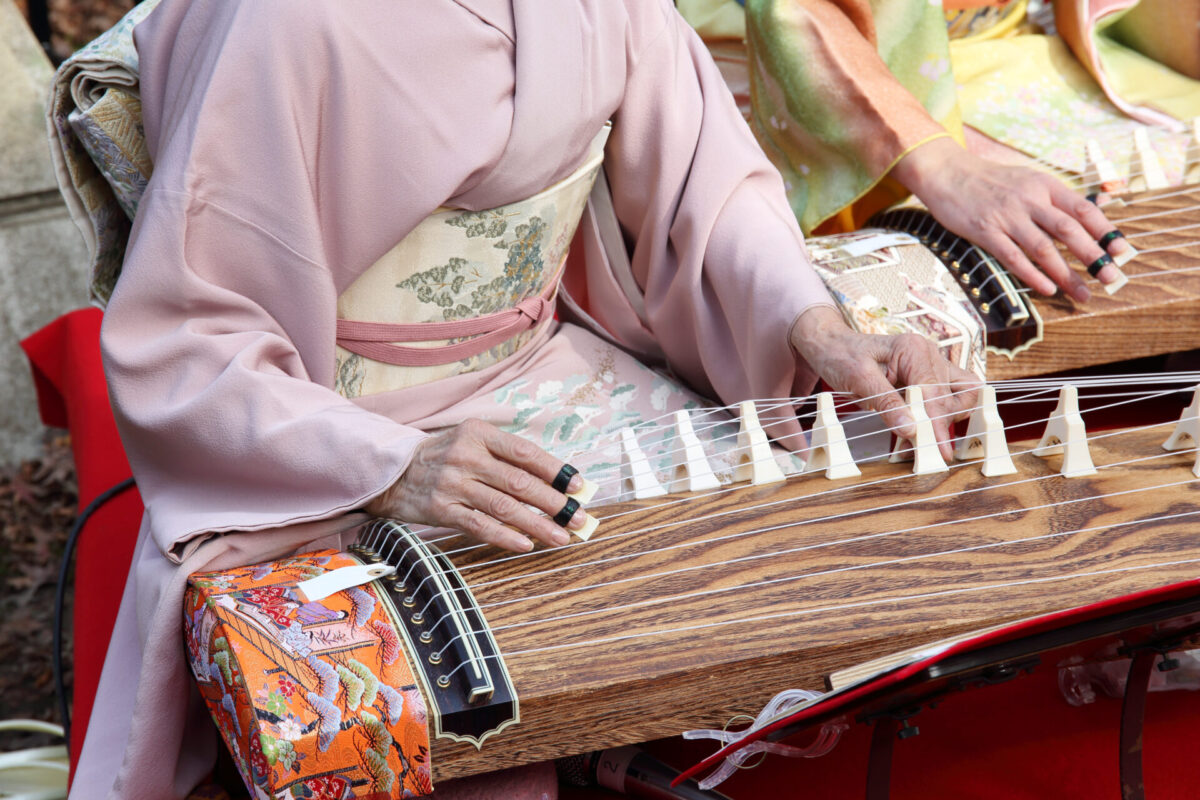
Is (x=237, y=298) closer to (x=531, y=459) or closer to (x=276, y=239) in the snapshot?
(x=276, y=239)

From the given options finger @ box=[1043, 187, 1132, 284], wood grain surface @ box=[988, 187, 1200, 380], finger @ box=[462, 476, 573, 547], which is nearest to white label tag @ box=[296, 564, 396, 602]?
finger @ box=[462, 476, 573, 547]

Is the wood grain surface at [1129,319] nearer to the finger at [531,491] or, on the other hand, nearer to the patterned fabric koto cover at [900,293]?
the patterned fabric koto cover at [900,293]

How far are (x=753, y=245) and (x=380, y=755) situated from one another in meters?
0.99

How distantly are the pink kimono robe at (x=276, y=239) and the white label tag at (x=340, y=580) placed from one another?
0.13 m

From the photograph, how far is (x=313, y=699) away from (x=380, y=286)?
67 cm

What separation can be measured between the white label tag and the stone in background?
9.22 feet

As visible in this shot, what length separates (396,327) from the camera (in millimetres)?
1440

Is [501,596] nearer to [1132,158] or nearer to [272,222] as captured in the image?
[272,222]

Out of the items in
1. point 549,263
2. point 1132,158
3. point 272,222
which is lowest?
point 1132,158

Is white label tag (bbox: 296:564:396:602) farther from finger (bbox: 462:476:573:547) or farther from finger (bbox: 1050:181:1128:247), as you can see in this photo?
finger (bbox: 1050:181:1128:247)

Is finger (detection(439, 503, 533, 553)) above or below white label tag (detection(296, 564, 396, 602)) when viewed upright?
below

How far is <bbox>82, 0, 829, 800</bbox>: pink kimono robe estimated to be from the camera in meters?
1.16

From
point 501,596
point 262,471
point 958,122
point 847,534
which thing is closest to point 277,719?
point 501,596

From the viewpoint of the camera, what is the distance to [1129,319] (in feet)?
5.98
